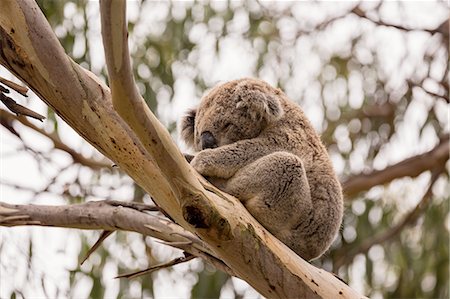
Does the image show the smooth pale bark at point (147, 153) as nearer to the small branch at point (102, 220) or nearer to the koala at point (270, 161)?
the koala at point (270, 161)

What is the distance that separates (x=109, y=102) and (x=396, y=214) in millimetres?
4389

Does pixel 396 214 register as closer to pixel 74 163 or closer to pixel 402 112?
pixel 402 112

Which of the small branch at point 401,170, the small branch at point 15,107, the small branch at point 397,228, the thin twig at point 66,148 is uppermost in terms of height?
the thin twig at point 66,148

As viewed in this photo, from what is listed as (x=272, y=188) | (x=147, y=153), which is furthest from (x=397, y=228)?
(x=147, y=153)

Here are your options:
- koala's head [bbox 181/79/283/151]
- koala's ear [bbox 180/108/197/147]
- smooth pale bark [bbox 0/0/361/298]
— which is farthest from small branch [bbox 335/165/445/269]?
smooth pale bark [bbox 0/0/361/298]

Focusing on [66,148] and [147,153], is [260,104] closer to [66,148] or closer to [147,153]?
[147,153]

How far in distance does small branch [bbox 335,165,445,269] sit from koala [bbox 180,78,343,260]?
2.78m

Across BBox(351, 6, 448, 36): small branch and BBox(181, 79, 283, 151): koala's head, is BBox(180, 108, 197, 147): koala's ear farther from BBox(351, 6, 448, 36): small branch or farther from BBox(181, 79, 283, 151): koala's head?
BBox(351, 6, 448, 36): small branch

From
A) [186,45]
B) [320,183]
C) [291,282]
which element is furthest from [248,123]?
[186,45]

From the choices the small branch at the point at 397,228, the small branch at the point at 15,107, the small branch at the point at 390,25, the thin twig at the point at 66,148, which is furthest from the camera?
the small branch at the point at 390,25

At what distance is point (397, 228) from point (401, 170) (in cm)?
44

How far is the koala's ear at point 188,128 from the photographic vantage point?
3.47 metres

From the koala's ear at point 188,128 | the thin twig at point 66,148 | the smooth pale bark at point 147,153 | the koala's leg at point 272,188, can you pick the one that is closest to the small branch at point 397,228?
the thin twig at point 66,148

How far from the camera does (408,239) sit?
6.23 meters
